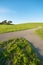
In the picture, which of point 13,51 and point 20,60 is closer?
point 20,60

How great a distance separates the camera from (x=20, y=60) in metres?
10.1

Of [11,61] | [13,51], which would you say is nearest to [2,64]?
[11,61]

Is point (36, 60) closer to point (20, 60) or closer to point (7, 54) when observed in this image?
point (20, 60)

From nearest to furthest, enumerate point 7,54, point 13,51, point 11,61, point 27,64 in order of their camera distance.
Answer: point 27,64
point 11,61
point 7,54
point 13,51

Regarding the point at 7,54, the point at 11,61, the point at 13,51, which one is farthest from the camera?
the point at 13,51

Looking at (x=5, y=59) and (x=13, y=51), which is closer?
(x=5, y=59)

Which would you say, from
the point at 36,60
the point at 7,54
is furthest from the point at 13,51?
the point at 36,60

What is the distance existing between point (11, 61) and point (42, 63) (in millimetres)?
1892

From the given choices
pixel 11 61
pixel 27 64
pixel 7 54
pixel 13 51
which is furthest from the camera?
pixel 13 51

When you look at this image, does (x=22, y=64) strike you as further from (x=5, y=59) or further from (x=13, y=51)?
(x=13, y=51)

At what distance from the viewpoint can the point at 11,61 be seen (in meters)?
10.1

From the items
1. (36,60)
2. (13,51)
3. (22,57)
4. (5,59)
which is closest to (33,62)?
(36,60)

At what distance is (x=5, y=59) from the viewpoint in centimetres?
1034

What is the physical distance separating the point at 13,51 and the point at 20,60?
223cm
